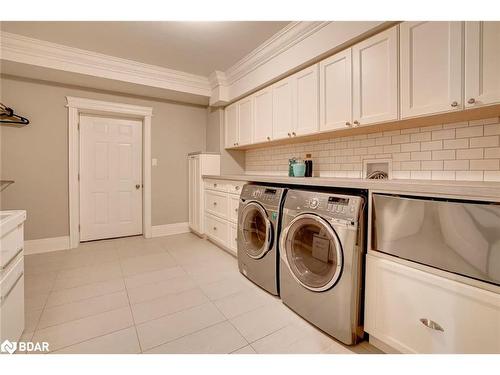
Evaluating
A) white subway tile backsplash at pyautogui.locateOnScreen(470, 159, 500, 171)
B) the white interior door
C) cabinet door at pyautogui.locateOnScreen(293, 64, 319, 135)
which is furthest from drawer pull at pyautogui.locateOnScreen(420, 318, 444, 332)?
the white interior door

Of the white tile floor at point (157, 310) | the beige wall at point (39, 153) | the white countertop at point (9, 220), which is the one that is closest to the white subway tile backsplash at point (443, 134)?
the white tile floor at point (157, 310)

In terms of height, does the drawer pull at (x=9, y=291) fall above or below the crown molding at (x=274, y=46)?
below

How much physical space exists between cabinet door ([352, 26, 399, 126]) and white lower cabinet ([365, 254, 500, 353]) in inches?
43.2

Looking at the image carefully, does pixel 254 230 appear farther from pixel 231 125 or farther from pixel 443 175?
pixel 231 125

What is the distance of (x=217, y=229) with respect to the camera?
3156 millimetres

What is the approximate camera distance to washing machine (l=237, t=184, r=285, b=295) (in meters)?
Result: 1.93

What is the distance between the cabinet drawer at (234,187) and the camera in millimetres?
2651

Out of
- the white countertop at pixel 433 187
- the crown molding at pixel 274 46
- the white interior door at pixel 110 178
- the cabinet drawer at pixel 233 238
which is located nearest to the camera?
the white countertop at pixel 433 187

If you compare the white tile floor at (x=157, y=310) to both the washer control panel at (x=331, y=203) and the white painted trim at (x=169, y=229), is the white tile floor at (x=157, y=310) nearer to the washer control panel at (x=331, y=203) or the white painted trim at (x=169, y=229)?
the washer control panel at (x=331, y=203)

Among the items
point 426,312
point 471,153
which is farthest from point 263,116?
point 426,312

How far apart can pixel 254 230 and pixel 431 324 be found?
1423 mm

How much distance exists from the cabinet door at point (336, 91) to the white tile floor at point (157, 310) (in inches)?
64.3
